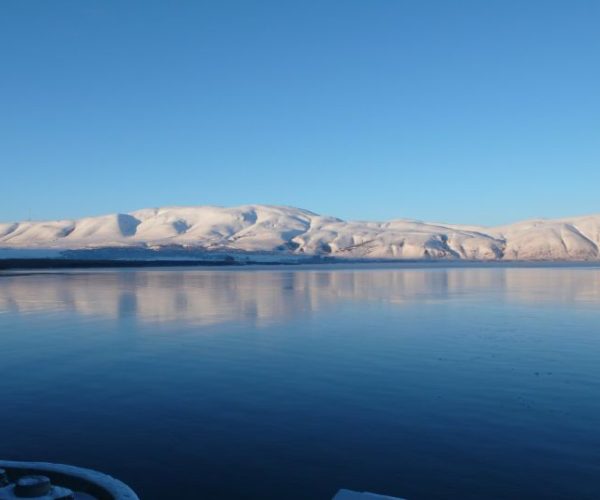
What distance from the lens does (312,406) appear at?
32.5 ft

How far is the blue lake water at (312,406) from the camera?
701cm

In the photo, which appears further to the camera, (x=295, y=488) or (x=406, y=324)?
(x=406, y=324)

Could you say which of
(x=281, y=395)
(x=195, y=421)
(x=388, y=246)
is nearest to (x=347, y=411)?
(x=281, y=395)

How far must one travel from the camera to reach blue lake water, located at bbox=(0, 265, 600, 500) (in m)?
7.01

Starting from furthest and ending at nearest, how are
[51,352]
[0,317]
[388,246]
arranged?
1. [388,246]
2. [0,317]
3. [51,352]

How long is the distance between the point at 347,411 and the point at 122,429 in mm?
3364

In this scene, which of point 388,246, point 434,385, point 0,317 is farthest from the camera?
point 388,246

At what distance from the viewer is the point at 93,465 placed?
23.8ft

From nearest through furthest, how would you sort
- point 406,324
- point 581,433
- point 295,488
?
point 295,488 → point 581,433 → point 406,324

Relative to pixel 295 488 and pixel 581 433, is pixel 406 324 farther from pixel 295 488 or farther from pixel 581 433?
pixel 295 488

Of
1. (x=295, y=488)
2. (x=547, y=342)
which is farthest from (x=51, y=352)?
(x=547, y=342)

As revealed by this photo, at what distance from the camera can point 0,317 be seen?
22797mm

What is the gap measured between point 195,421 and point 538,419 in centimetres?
506

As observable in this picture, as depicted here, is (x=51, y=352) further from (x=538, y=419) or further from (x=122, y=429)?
(x=538, y=419)
